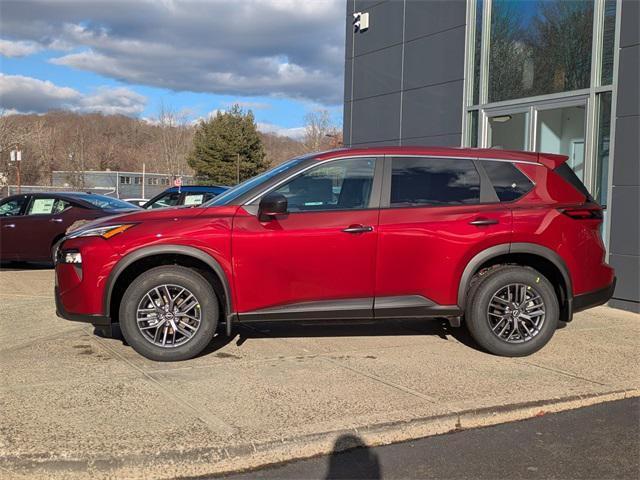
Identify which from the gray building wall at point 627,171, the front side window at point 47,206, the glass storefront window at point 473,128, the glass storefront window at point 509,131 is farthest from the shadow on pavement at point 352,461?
the front side window at point 47,206

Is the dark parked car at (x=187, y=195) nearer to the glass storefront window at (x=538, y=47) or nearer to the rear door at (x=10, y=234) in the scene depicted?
the rear door at (x=10, y=234)

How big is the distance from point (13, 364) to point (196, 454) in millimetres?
2516

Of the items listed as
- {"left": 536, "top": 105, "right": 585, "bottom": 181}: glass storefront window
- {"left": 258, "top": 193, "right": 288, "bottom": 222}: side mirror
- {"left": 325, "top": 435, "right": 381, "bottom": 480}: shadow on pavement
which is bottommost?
{"left": 325, "top": 435, "right": 381, "bottom": 480}: shadow on pavement

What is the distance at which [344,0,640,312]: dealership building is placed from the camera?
809 cm

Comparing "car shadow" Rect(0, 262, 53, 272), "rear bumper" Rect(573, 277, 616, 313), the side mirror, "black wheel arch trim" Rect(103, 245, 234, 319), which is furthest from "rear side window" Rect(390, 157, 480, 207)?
"car shadow" Rect(0, 262, 53, 272)

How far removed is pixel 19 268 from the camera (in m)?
11.9

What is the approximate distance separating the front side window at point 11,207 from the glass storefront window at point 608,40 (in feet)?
32.5

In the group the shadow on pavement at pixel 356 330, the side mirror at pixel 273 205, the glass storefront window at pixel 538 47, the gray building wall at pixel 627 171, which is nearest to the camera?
the side mirror at pixel 273 205

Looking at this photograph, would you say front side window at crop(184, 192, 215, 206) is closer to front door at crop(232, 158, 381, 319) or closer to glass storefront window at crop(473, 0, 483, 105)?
glass storefront window at crop(473, 0, 483, 105)

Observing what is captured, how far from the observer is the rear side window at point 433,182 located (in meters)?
5.50

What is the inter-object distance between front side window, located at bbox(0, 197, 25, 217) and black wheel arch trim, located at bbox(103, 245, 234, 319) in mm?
7219

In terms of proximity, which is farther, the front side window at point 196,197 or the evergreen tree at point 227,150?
the evergreen tree at point 227,150

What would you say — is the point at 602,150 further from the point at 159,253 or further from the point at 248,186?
the point at 159,253

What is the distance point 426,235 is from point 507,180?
3.28ft
